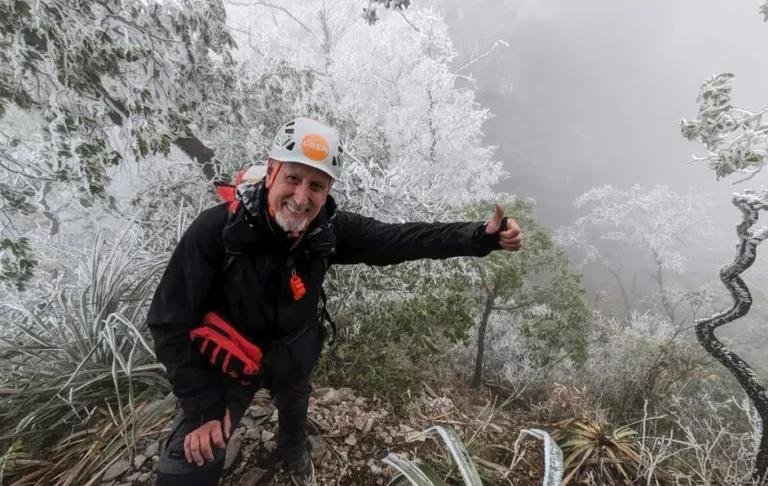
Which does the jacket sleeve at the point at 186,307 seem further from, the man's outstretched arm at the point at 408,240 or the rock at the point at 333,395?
the rock at the point at 333,395

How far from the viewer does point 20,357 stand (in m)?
2.59

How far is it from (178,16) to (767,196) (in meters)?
4.67

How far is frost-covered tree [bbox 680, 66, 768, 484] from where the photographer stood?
103 inches

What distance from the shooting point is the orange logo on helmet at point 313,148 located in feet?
4.77

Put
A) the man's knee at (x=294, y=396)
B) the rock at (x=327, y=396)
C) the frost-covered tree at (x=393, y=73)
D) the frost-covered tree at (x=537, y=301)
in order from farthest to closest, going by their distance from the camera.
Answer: the frost-covered tree at (x=393, y=73)
the frost-covered tree at (x=537, y=301)
the rock at (x=327, y=396)
the man's knee at (x=294, y=396)

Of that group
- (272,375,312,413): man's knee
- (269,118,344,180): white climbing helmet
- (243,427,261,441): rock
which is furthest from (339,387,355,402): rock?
(269,118,344,180): white climbing helmet

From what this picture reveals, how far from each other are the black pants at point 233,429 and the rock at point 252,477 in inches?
5.3

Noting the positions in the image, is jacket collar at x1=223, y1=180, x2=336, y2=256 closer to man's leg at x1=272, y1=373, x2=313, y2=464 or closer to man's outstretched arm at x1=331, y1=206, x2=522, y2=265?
man's outstretched arm at x1=331, y1=206, x2=522, y2=265

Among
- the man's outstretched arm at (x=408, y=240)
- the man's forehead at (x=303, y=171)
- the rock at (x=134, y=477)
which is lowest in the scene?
the rock at (x=134, y=477)

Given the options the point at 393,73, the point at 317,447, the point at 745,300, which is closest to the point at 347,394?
the point at 317,447

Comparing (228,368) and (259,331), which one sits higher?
(259,331)

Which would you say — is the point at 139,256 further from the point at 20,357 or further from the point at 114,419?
the point at 114,419

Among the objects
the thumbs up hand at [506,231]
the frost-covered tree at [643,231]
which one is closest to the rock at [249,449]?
the thumbs up hand at [506,231]

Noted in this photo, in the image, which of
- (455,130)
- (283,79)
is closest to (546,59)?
(455,130)
